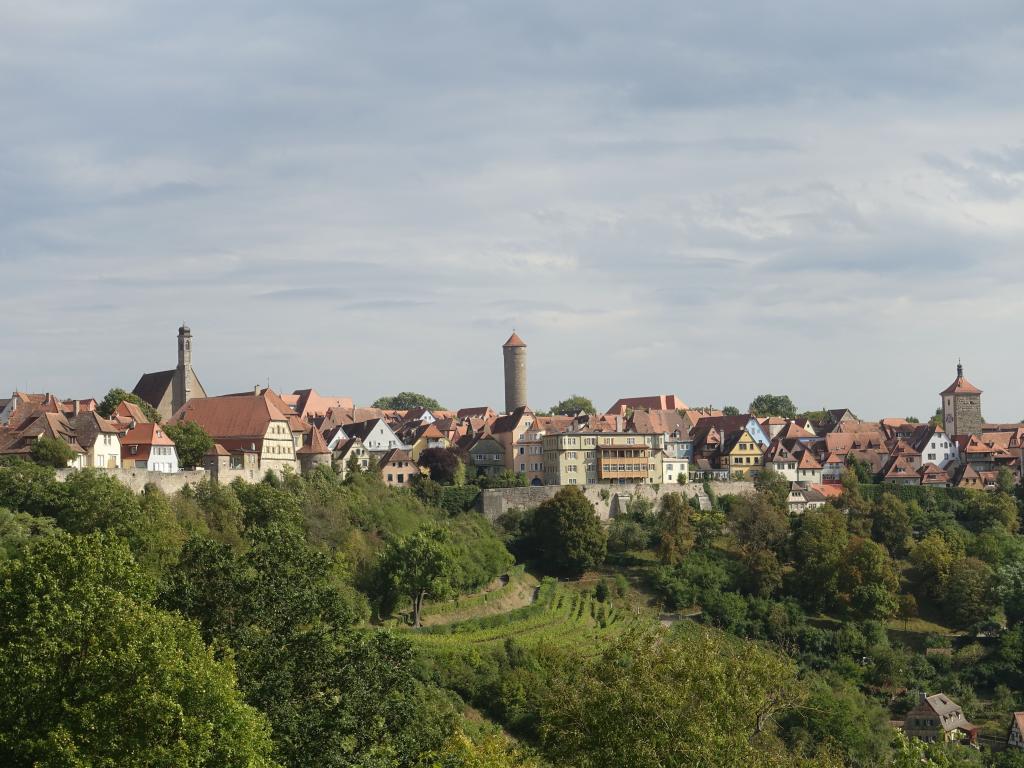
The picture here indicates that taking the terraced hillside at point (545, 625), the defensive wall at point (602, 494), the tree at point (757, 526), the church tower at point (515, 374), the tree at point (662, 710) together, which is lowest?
the terraced hillside at point (545, 625)

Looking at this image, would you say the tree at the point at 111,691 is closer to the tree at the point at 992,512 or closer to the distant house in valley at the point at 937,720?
the distant house in valley at the point at 937,720

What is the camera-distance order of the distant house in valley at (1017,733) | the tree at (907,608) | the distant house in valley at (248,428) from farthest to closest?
the tree at (907,608), the distant house in valley at (248,428), the distant house in valley at (1017,733)

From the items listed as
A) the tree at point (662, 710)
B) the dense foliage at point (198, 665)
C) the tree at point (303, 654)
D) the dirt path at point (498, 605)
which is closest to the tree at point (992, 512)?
the dirt path at point (498, 605)

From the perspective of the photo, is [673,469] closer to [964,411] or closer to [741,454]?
[741,454]

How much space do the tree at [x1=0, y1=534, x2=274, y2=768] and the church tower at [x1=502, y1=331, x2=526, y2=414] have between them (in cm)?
7430

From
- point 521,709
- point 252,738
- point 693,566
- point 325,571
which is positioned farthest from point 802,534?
point 252,738

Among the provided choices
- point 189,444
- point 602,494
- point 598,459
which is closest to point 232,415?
point 189,444

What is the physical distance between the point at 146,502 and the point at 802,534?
37427mm

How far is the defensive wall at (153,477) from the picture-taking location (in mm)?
54188

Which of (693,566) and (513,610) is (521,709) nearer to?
(513,610)

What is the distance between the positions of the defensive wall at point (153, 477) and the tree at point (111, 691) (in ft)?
94.2

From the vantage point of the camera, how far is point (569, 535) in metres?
69.2

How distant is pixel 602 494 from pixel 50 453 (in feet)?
111

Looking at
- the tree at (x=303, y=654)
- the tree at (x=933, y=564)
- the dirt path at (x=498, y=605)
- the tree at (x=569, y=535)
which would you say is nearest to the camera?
the tree at (x=303, y=654)
